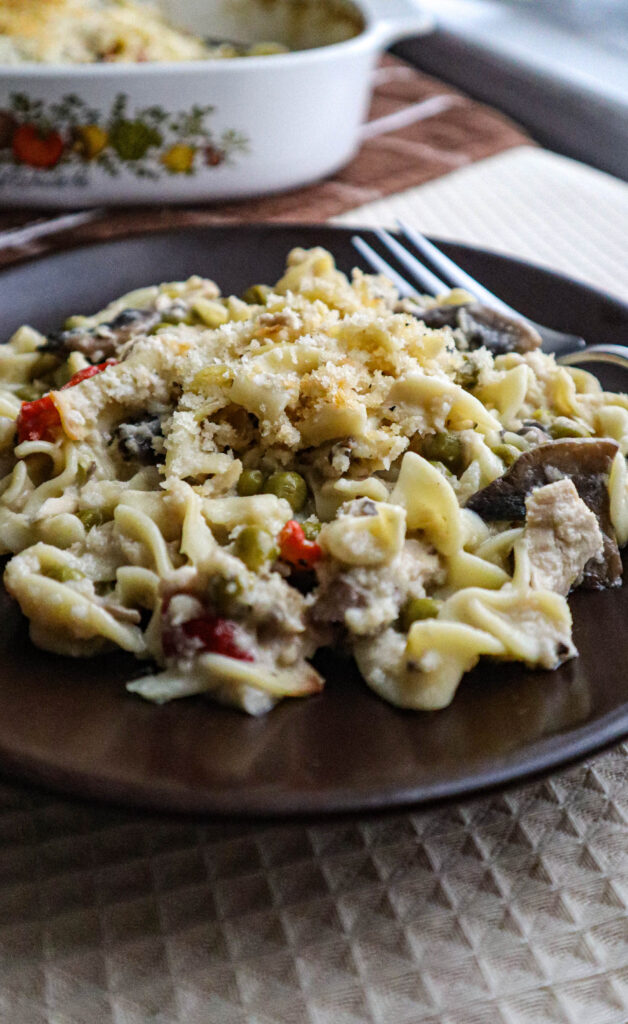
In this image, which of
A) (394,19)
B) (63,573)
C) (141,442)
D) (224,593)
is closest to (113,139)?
(394,19)

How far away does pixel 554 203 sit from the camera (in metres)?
6.02

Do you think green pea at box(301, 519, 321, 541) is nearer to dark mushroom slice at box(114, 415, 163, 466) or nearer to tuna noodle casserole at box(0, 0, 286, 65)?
dark mushroom slice at box(114, 415, 163, 466)

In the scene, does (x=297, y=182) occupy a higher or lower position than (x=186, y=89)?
lower

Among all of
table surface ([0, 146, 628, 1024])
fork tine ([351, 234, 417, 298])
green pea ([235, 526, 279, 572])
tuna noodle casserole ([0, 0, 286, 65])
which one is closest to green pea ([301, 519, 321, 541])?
green pea ([235, 526, 279, 572])

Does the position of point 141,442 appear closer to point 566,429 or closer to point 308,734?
point 308,734

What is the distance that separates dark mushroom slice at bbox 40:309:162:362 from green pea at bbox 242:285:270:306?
43 cm

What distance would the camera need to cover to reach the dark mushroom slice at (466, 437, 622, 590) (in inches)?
118

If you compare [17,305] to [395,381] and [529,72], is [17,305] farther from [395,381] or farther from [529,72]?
[529,72]

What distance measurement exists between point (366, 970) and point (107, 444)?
180 cm

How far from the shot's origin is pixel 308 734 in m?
2.38

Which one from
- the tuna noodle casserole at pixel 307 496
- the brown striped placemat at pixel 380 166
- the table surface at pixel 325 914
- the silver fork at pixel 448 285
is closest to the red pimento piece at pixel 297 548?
the tuna noodle casserole at pixel 307 496

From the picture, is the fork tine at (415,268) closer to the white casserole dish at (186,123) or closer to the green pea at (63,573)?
the white casserole dish at (186,123)

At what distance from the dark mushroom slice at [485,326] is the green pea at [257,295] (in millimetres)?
606

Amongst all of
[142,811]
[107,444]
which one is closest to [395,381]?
[107,444]
